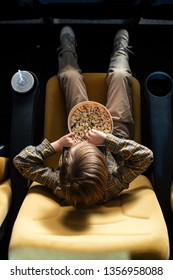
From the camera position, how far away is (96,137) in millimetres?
1435

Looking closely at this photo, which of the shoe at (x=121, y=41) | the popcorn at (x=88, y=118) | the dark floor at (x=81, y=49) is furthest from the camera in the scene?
the dark floor at (x=81, y=49)

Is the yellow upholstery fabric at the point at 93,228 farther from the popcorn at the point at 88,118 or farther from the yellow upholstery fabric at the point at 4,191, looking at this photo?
the popcorn at the point at 88,118

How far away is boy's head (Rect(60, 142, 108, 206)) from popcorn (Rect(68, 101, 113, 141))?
29 centimetres

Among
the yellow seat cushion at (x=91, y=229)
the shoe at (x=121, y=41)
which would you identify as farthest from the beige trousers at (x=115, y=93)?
the yellow seat cushion at (x=91, y=229)

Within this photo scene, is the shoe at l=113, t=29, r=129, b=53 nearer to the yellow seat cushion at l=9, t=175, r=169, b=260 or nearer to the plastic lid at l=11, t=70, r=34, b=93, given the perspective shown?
the plastic lid at l=11, t=70, r=34, b=93

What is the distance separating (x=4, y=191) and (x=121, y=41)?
2.97 feet

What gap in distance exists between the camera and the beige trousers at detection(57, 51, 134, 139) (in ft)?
5.31

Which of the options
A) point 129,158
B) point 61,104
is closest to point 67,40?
point 61,104

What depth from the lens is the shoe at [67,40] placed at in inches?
72.3

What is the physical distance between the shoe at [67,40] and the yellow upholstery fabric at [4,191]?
636 millimetres

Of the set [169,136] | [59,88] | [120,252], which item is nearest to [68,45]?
[59,88]

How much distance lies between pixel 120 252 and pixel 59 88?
829mm

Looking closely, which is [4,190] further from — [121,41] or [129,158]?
[121,41]

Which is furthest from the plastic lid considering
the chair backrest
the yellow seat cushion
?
the yellow seat cushion
